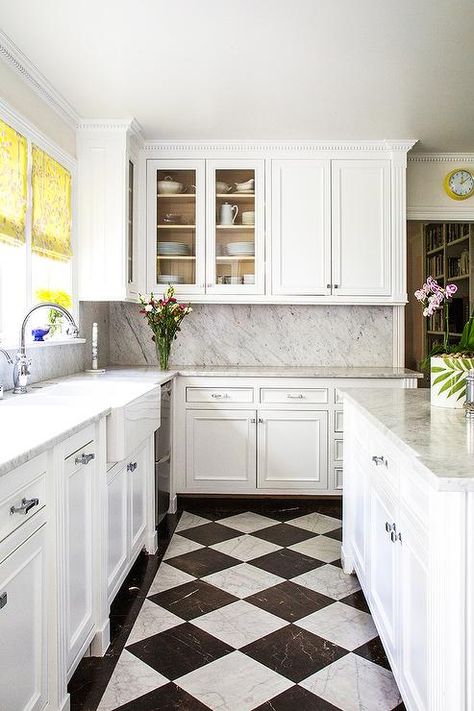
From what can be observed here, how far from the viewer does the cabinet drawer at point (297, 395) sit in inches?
153

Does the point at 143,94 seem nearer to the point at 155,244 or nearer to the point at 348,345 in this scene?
the point at 155,244

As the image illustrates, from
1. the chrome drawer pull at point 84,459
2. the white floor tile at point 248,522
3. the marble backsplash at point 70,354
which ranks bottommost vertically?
the white floor tile at point 248,522

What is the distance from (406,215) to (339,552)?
8.14ft

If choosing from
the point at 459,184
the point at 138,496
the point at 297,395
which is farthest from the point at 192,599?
the point at 459,184

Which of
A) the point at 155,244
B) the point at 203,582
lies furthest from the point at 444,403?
the point at 155,244

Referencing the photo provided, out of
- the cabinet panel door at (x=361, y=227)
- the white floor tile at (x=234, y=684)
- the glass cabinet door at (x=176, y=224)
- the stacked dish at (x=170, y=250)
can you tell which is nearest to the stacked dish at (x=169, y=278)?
the glass cabinet door at (x=176, y=224)

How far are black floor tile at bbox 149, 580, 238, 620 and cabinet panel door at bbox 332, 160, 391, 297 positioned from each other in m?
2.24

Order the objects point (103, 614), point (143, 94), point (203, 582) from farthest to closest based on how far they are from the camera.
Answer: point (143, 94) → point (203, 582) → point (103, 614)

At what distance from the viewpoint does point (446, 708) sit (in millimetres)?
1216

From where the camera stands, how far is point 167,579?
276cm

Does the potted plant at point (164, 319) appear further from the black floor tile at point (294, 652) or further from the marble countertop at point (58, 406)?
the black floor tile at point (294, 652)

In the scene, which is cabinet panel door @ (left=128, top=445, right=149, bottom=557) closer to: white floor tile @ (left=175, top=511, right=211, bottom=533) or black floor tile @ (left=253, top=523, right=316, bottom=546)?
white floor tile @ (left=175, top=511, right=211, bottom=533)

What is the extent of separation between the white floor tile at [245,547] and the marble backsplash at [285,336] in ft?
5.00

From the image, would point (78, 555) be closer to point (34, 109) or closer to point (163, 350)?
point (163, 350)
